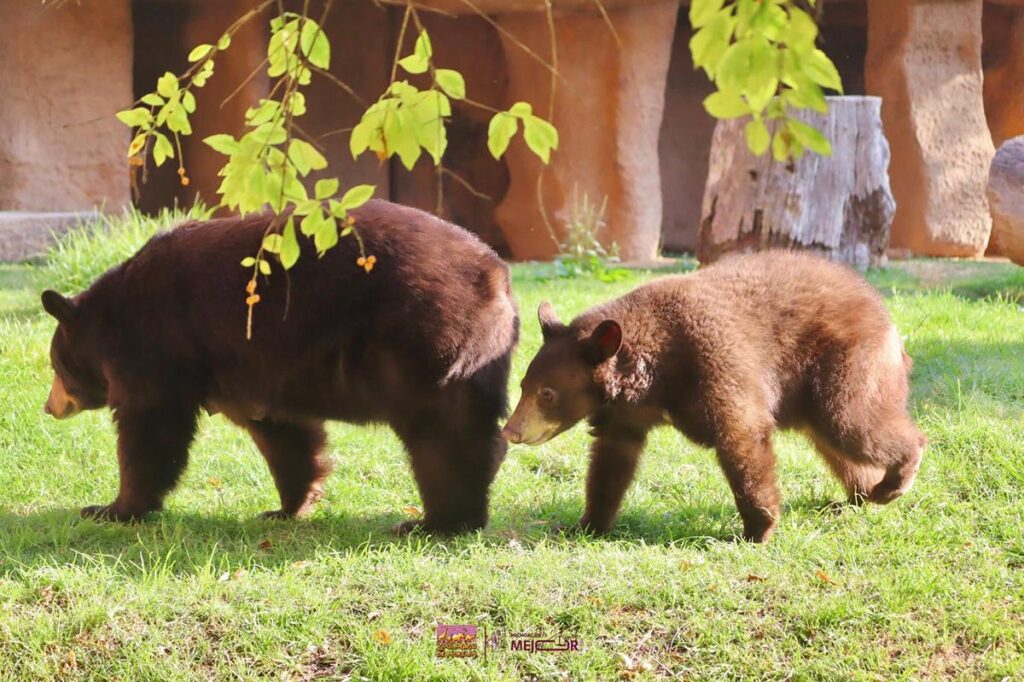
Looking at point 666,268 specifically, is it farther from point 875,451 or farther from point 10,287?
point 875,451

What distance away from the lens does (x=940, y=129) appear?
13875 millimetres

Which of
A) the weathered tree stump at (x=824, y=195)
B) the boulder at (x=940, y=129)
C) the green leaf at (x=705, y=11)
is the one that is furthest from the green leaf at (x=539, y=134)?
the boulder at (x=940, y=129)

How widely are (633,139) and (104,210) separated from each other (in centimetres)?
602

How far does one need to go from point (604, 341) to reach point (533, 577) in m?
0.94

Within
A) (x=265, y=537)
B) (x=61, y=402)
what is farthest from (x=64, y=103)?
(x=265, y=537)

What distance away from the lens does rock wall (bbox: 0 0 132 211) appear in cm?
1274

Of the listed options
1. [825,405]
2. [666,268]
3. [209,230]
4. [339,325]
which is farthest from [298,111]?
[666,268]

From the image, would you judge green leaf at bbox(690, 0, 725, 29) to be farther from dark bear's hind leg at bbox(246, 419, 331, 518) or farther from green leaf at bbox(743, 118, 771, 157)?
dark bear's hind leg at bbox(246, 419, 331, 518)

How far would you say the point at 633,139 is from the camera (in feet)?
45.6

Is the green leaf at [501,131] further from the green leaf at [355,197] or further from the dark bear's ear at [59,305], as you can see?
the dark bear's ear at [59,305]

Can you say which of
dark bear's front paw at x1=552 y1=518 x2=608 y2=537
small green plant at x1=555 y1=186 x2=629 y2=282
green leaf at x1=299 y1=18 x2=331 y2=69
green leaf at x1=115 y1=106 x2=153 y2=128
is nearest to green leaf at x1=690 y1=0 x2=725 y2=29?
green leaf at x1=299 y1=18 x2=331 y2=69

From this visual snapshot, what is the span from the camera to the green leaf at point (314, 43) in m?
2.59

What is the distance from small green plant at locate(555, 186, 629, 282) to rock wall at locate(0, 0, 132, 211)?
500 cm

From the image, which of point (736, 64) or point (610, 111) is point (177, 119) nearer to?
point (736, 64)
